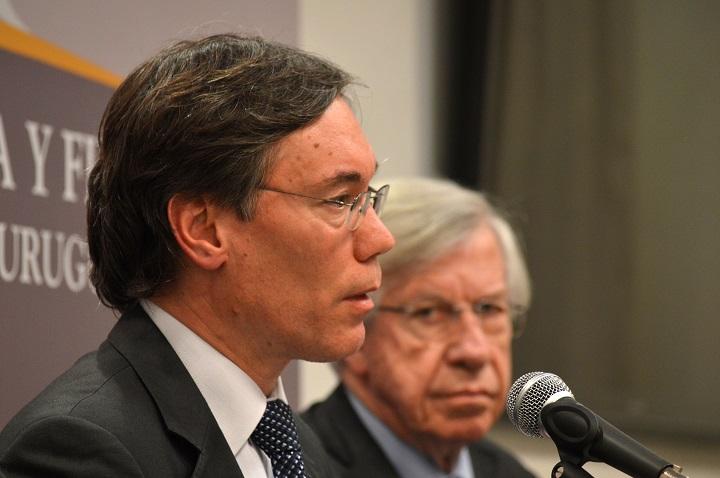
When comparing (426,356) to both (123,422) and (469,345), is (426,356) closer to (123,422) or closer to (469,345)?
(469,345)

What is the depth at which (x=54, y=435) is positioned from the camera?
5.34 feet

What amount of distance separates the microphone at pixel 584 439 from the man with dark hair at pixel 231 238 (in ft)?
1.51

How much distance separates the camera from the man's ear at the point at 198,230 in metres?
1.90

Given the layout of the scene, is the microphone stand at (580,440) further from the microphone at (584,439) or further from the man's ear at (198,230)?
the man's ear at (198,230)

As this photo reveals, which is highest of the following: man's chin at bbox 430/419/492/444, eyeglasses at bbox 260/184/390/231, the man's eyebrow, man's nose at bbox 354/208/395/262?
the man's eyebrow

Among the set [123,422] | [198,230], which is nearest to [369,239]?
[198,230]

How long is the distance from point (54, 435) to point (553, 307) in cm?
330

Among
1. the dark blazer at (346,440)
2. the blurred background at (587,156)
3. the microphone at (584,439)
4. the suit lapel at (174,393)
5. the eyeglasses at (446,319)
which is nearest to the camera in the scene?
the microphone at (584,439)

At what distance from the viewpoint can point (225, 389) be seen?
1882mm

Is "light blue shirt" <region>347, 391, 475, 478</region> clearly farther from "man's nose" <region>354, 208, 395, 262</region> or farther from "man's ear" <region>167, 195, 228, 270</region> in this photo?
"man's ear" <region>167, 195, 228, 270</region>

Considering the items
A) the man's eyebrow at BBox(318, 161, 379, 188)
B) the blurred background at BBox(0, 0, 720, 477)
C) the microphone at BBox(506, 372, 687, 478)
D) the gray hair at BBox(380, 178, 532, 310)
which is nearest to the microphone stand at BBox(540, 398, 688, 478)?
the microphone at BBox(506, 372, 687, 478)

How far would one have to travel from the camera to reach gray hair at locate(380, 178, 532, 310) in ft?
9.95

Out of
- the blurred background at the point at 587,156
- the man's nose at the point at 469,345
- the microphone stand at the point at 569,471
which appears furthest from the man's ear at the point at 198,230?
the blurred background at the point at 587,156

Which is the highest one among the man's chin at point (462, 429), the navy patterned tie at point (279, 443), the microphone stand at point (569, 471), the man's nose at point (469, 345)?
the microphone stand at point (569, 471)
